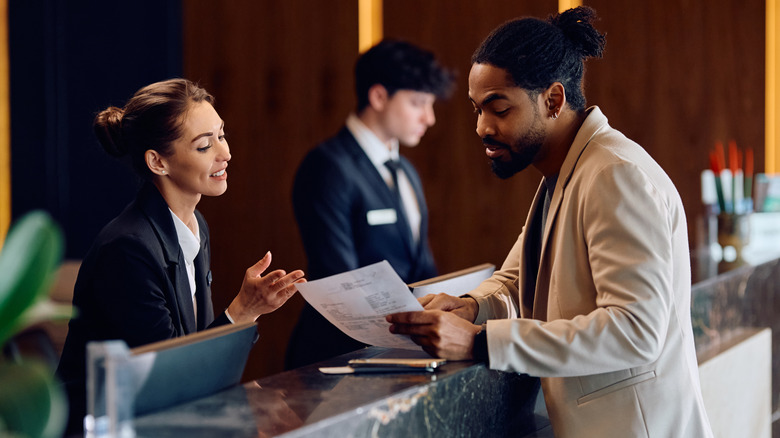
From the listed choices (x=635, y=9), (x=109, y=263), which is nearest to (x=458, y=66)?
(x=635, y=9)

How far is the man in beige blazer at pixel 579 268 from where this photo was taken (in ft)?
4.36

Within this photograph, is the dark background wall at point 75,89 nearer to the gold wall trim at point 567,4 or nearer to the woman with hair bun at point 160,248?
the gold wall trim at point 567,4

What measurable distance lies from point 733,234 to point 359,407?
2.51 meters

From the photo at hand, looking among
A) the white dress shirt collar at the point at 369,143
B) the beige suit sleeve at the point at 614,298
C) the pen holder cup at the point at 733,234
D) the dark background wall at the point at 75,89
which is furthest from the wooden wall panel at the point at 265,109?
the beige suit sleeve at the point at 614,298

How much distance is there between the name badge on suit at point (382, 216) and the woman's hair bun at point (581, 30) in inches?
63.8

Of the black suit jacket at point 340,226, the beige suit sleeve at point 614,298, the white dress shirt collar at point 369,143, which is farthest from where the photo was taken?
the white dress shirt collar at point 369,143

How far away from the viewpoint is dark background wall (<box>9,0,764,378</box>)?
3682 millimetres

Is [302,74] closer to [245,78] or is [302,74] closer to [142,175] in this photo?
[245,78]

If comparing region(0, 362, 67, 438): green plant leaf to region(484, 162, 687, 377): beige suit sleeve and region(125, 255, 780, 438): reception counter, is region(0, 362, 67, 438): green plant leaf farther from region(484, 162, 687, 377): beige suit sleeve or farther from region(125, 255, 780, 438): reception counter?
region(484, 162, 687, 377): beige suit sleeve

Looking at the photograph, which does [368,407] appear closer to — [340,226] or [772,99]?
[340,226]

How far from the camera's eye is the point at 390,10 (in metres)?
4.26

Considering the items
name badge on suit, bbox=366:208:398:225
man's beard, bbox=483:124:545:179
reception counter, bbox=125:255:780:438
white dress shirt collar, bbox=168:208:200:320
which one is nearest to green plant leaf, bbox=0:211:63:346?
reception counter, bbox=125:255:780:438

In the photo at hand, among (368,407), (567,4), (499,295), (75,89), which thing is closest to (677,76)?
(567,4)

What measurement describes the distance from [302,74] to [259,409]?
11.7 ft
